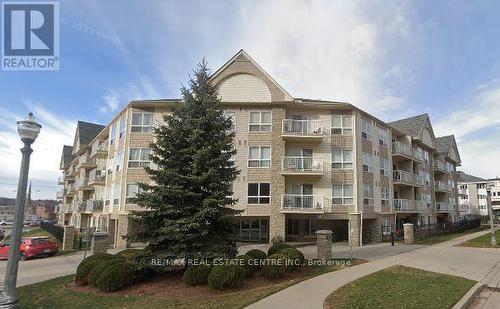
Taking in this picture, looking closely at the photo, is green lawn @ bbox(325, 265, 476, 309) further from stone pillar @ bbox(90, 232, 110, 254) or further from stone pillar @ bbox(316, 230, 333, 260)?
stone pillar @ bbox(90, 232, 110, 254)

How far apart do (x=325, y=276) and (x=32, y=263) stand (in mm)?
17555

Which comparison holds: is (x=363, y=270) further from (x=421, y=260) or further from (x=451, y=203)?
(x=451, y=203)

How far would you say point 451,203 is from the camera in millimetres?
50156

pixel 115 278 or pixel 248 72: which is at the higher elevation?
pixel 248 72

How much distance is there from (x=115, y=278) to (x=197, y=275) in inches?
98.8

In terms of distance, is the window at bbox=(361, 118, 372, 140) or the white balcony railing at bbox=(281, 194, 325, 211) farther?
the window at bbox=(361, 118, 372, 140)

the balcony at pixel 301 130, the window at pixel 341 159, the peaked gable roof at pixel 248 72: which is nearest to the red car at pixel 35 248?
the peaked gable roof at pixel 248 72

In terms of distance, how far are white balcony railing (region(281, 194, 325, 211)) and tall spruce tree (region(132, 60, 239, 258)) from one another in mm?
12670

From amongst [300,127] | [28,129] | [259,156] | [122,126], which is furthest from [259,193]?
[28,129]

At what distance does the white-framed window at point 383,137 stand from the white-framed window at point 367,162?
265 centimetres

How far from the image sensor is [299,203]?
85.0 feet

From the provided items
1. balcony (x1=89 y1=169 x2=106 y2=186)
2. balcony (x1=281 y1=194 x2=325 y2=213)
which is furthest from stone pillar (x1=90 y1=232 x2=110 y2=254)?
balcony (x1=89 y1=169 x2=106 y2=186)

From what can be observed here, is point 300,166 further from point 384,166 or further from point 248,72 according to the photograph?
point 384,166

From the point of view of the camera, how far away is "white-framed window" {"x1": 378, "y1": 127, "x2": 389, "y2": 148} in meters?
31.6
